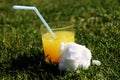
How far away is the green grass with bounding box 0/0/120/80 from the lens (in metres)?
3.98

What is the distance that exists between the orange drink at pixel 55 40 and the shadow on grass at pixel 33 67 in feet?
0.29

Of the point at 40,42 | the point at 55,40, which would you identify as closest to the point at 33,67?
the point at 55,40

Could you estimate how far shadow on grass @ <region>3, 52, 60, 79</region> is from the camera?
13.0 ft

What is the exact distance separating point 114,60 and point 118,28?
0.96m

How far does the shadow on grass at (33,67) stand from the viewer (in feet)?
13.0

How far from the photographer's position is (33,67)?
4090mm

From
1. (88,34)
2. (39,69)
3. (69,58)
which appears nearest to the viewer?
(69,58)

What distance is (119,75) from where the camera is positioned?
388 cm

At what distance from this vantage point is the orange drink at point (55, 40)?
13.3 feet

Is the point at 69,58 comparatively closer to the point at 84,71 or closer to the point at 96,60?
the point at 84,71

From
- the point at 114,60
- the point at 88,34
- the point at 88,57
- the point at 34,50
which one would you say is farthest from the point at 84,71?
the point at 88,34

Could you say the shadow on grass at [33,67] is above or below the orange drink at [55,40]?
below

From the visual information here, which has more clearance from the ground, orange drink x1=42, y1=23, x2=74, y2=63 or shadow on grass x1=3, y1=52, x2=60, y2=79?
orange drink x1=42, y1=23, x2=74, y2=63

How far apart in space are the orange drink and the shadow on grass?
88 mm
